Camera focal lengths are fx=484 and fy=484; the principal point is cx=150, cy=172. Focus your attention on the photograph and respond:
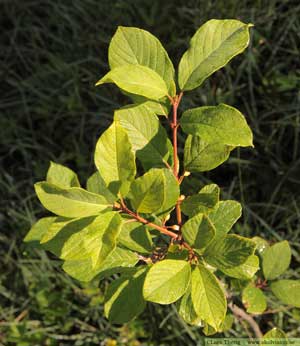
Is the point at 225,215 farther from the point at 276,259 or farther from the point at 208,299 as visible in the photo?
the point at 276,259

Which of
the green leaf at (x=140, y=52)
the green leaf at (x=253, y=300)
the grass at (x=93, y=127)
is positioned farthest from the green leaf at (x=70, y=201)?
the grass at (x=93, y=127)

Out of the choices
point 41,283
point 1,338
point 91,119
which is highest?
point 91,119

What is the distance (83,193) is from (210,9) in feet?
4.54

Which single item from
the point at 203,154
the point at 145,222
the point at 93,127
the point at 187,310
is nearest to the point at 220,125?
the point at 203,154

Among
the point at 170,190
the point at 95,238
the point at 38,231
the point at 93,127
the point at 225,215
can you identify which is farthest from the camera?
the point at 93,127

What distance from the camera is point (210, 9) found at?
186 cm

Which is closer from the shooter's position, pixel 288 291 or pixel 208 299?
pixel 208 299

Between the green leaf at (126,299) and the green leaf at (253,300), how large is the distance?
0.30 meters

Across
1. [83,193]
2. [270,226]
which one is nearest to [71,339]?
[270,226]

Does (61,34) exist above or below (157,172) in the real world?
below

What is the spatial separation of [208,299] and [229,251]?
3.4 inches

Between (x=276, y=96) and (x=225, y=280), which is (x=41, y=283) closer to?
(x=225, y=280)

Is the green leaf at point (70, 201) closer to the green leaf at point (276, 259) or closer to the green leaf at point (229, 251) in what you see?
the green leaf at point (229, 251)

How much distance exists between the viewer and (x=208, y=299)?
0.77m
